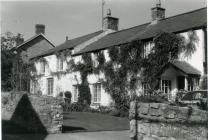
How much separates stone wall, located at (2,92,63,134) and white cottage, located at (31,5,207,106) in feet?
29.2

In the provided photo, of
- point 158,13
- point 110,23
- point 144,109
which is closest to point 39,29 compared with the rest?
point 110,23

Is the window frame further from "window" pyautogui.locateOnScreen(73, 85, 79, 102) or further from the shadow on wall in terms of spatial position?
the shadow on wall

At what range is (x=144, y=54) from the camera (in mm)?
21766

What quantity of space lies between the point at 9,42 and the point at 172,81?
21948mm

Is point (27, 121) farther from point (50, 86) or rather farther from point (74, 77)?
point (50, 86)

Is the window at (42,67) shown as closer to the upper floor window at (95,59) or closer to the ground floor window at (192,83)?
the upper floor window at (95,59)

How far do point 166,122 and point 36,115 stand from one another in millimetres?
5473

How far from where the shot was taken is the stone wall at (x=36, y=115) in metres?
12.2

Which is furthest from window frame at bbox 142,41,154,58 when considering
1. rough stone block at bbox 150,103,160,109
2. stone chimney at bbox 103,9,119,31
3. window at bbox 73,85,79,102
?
rough stone block at bbox 150,103,160,109

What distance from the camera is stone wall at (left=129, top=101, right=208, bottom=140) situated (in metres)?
7.89

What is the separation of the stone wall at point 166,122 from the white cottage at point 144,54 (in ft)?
29.7

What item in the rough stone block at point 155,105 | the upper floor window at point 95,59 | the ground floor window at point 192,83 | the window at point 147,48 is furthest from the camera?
the upper floor window at point 95,59

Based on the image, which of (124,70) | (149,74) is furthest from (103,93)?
(149,74)

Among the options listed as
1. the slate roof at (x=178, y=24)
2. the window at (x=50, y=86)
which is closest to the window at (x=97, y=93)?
the slate roof at (x=178, y=24)
